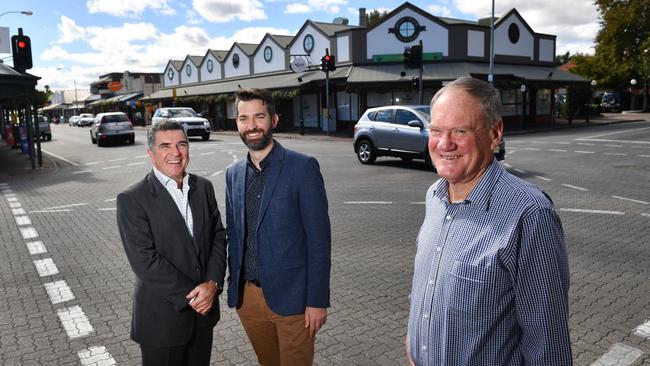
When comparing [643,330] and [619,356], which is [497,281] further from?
[643,330]

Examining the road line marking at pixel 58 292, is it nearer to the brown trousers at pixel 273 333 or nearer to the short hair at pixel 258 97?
the brown trousers at pixel 273 333

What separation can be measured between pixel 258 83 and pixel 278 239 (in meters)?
37.1

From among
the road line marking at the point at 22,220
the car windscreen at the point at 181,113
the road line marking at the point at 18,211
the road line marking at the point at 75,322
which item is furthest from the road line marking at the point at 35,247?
the car windscreen at the point at 181,113

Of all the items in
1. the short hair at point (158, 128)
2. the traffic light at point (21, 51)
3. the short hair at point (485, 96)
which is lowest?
the short hair at point (158, 128)

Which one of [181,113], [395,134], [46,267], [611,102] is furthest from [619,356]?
[611,102]

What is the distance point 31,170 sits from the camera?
653 inches

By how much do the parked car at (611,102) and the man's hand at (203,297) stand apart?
56514 millimetres

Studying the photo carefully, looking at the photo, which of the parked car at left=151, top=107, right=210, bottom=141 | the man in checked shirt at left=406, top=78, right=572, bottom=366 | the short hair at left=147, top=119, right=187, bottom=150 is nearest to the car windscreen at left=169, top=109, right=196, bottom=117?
the parked car at left=151, top=107, right=210, bottom=141

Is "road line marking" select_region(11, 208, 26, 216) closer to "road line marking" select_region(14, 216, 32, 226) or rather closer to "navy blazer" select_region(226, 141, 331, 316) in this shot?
"road line marking" select_region(14, 216, 32, 226)

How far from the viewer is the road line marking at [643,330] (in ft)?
13.5

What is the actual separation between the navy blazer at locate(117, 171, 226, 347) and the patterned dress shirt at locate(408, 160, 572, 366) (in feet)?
4.59

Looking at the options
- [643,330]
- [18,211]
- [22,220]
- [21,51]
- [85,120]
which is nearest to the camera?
[643,330]

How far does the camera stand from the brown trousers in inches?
108

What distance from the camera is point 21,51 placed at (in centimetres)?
1614
